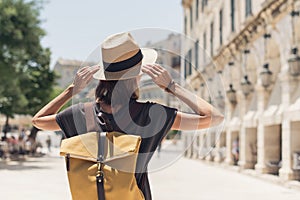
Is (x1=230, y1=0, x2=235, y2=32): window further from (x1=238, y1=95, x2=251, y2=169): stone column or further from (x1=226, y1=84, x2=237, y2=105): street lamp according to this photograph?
(x1=238, y1=95, x2=251, y2=169): stone column

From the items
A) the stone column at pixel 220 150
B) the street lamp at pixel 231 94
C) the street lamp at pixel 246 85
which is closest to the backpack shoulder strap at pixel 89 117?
the street lamp at pixel 246 85

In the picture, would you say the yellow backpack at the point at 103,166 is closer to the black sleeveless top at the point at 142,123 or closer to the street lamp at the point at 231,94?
the black sleeveless top at the point at 142,123

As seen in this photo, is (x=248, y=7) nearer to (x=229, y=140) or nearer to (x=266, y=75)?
(x=266, y=75)

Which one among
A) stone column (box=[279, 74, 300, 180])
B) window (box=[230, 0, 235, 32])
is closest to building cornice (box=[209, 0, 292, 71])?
window (box=[230, 0, 235, 32])

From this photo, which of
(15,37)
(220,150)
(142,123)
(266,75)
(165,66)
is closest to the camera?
(142,123)

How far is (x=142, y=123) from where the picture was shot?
2.26 m

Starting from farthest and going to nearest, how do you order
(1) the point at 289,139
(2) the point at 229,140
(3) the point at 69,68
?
(2) the point at 229,140, (1) the point at 289,139, (3) the point at 69,68

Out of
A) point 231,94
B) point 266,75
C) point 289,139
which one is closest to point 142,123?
point 289,139

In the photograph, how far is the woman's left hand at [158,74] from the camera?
7.57 ft

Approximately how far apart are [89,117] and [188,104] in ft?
1.47

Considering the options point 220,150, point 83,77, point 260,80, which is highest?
point 260,80

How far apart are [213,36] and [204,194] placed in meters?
18.1

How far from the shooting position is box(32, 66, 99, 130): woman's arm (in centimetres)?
242

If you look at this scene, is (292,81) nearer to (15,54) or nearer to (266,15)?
(266,15)
